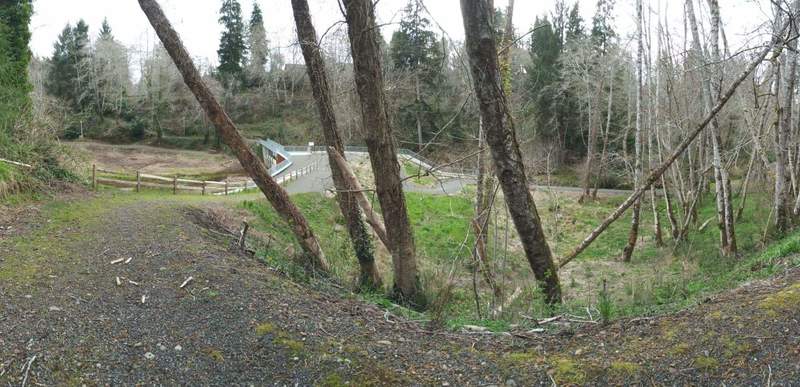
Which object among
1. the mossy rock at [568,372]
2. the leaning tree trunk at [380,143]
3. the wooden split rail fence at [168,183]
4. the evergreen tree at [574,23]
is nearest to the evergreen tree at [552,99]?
the evergreen tree at [574,23]

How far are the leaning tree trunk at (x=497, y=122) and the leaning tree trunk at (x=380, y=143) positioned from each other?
1.29 meters

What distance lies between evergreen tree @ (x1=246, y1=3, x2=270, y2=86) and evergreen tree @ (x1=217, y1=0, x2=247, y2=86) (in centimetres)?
95

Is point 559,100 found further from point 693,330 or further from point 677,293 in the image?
point 693,330

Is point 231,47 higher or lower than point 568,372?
higher

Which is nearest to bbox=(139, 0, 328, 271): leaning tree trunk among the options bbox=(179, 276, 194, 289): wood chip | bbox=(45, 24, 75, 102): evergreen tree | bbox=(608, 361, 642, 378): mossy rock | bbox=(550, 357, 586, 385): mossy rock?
bbox=(179, 276, 194, 289): wood chip

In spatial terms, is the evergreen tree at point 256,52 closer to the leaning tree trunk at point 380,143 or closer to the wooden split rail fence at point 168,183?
the wooden split rail fence at point 168,183

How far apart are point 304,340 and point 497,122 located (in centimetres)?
274

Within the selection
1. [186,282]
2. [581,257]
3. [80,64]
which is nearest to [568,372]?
[186,282]

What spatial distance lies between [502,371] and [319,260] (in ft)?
14.3

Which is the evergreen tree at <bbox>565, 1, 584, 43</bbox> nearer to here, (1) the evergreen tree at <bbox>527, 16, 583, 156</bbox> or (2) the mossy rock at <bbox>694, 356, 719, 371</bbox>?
(1) the evergreen tree at <bbox>527, 16, 583, 156</bbox>

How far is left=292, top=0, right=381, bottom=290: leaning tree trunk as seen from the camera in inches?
293

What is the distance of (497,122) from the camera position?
5.37m

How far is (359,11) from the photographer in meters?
5.86

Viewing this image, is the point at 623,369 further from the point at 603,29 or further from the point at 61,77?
the point at 61,77
